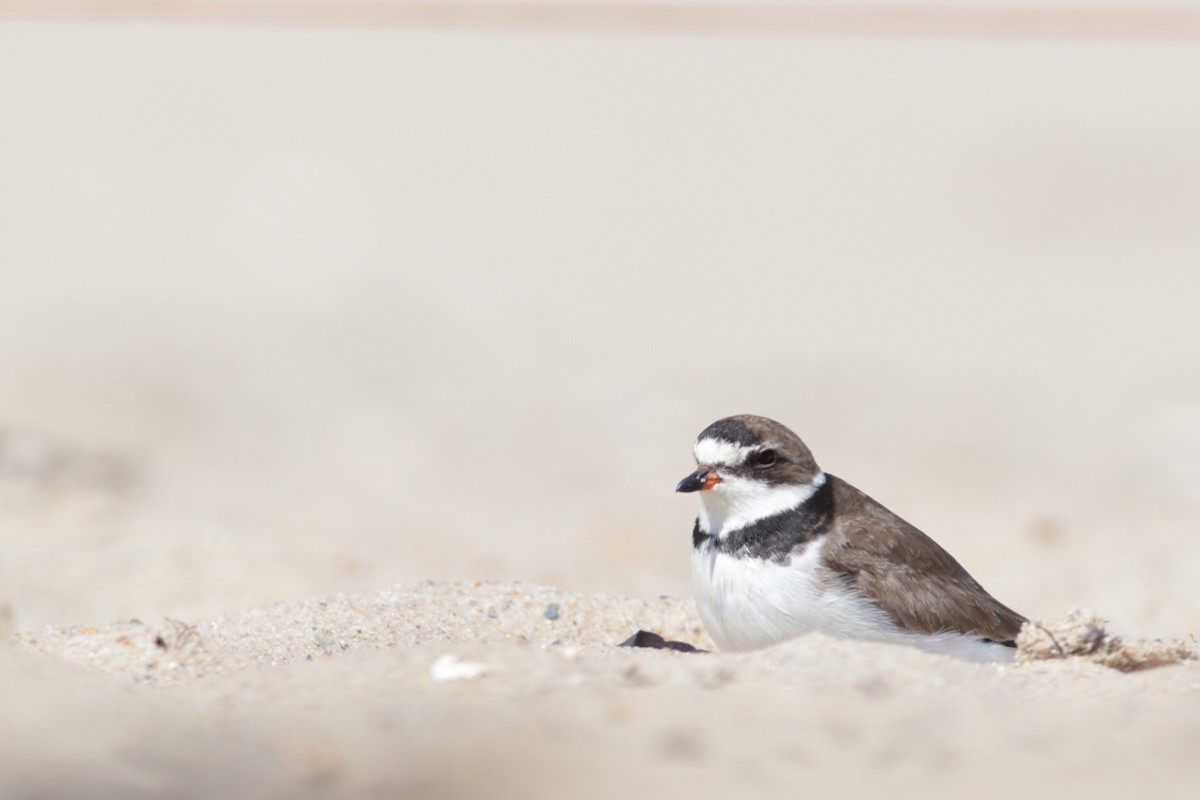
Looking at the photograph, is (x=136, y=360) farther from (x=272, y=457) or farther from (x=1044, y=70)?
(x=1044, y=70)

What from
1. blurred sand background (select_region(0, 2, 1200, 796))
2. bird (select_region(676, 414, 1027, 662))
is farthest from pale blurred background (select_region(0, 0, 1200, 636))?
bird (select_region(676, 414, 1027, 662))

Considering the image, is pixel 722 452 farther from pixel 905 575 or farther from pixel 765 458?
pixel 905 575

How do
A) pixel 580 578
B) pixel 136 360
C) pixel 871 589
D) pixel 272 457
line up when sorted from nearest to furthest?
pixel 871 589 → pixel 580 578 → pixel 272 457 → pixel 136 360

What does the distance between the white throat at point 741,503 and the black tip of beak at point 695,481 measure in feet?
0.17

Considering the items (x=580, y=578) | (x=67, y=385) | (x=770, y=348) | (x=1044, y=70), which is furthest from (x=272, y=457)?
(x=1044, y=70)

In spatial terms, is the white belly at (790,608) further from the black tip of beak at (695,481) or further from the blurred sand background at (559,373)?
the blurred sand background at (559,373)

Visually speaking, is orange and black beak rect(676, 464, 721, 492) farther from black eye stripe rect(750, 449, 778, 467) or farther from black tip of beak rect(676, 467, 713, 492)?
black eye stripe rect(750, 449, 778, 467)

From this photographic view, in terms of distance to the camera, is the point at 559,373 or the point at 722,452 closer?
the point at 722,452

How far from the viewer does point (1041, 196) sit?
1630 centimetres

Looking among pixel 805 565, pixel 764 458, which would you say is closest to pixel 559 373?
pixel 764 458

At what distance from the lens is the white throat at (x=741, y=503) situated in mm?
4449

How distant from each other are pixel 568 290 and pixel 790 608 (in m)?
10.5

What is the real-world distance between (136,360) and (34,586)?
5.69 m

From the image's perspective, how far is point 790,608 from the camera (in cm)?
420
